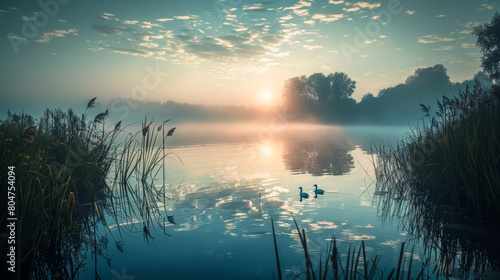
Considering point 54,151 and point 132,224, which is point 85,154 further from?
point 132,224

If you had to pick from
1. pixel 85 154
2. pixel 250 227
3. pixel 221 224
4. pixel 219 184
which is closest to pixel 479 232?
pixel 250 227

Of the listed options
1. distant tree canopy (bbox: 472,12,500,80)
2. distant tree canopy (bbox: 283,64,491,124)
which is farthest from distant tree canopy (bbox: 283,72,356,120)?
distant tree canopy (bbox: 472,12,500,80)

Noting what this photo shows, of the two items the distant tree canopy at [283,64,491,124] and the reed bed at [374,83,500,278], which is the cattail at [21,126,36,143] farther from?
the distant tree canopy at [283,64,491,124]

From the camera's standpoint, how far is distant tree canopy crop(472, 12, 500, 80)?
30.1m

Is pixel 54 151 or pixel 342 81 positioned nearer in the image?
pixel 54 151

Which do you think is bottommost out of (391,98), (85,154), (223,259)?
(223,259)

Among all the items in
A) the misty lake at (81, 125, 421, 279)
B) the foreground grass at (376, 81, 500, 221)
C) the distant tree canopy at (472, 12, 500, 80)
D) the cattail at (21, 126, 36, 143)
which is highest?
the distant tree canopy at (472, 12, 500, 80)

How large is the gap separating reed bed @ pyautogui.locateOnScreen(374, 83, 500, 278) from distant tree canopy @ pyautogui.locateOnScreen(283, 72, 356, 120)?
7752 centimetres

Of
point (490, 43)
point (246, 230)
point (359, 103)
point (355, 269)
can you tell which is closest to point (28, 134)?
point (246, 230)

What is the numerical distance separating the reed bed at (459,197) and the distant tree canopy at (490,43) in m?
29.3

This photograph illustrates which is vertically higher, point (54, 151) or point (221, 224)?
point (54, 151)

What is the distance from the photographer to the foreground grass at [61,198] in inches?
167

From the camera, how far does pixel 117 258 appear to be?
5012 mm

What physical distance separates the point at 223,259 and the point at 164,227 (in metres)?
2.08
